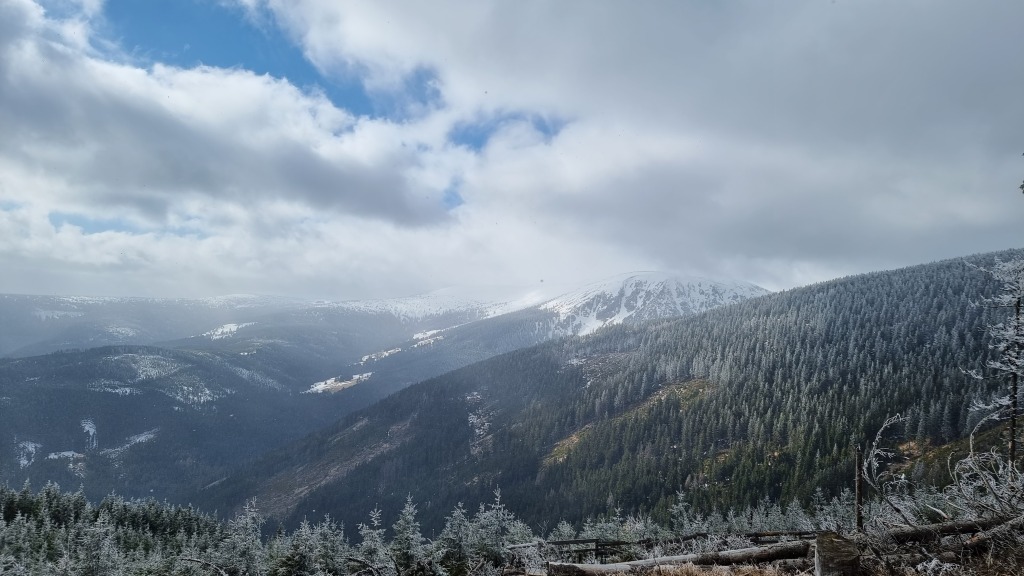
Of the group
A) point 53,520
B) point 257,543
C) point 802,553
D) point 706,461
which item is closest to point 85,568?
point 257,543

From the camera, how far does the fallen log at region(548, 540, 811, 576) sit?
8.12 m

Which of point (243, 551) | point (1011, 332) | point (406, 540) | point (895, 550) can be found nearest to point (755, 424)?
point (1011, 332)

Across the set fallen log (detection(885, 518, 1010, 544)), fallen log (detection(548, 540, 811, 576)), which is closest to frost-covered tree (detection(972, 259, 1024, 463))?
fallen log (detection(885, 518, 1010, 544))

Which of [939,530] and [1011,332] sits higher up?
[1011,332]

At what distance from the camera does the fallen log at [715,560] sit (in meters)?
8.12

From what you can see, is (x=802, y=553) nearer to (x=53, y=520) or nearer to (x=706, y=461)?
(x=53, y=520)

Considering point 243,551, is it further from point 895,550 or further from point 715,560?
point 895,550

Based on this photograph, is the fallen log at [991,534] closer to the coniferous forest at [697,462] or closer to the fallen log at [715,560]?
the fallen log at [715,560]

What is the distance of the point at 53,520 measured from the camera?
227 feet

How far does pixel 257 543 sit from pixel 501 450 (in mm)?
161924

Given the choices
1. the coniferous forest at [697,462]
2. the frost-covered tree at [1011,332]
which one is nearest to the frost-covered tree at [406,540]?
the coniferous forest at [697,462]

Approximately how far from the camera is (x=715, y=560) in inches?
340

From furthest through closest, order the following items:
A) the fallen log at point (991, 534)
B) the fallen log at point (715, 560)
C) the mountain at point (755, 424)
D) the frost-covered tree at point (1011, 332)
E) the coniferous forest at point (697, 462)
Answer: the mountain at point (755, 424), the coniferous forest at point (697, 462), the frost-covered tree at point (1011, 332), the fallen log at point (715, 560), the fallen log at point (991, 534)

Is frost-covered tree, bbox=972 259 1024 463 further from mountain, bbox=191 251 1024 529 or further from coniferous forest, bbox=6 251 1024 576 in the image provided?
mountain, bbox=191 251 1024 529
